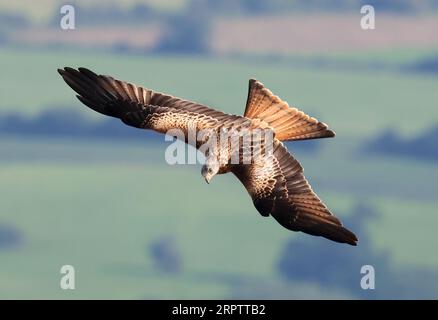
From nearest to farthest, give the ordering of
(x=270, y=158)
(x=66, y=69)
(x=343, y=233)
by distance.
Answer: (x=343, y=233)
(x=270, y=158)
(x=66, y=69)

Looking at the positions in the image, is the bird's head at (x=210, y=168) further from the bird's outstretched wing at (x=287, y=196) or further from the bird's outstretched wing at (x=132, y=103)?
the bird's outstretched wing at (x=132, y=103)

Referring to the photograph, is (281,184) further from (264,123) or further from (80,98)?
(80,98)

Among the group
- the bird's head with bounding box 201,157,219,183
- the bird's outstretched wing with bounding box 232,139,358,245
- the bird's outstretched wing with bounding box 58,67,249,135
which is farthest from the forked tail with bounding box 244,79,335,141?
the bird's head with bounding box 201,157,219,183

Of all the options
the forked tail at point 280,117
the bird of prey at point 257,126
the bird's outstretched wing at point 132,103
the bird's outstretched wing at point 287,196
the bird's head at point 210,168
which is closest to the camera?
the bird's outstretched wing at point 287,196

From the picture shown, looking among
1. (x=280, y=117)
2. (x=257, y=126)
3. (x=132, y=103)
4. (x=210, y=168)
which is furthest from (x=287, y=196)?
(x=132, y=103)

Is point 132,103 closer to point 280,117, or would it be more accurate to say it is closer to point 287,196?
point 280,117

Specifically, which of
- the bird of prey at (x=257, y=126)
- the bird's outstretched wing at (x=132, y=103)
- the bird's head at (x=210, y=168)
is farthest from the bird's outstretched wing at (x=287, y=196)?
the bird's outstretched wing at (x=132, y=103)

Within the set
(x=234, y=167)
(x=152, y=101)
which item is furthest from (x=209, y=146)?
(x=152, y=101)
